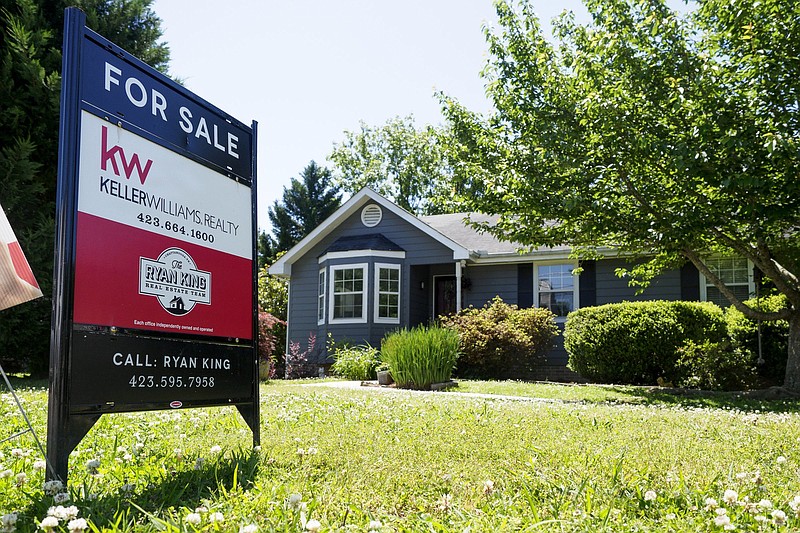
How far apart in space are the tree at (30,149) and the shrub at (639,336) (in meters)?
10.00

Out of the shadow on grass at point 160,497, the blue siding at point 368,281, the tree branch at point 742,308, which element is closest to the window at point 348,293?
the blue siding at point 368,281

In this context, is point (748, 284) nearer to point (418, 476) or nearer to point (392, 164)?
point (418, 476)

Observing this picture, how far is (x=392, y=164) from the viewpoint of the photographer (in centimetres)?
4066

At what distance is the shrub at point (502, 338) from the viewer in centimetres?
1407

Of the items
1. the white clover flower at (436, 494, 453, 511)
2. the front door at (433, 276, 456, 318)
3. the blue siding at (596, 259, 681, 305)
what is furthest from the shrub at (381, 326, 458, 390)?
the white clover flower at (436, 494, 453, 511)

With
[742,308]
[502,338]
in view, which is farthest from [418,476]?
[502,338]

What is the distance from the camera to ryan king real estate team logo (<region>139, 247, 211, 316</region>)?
11.5ft

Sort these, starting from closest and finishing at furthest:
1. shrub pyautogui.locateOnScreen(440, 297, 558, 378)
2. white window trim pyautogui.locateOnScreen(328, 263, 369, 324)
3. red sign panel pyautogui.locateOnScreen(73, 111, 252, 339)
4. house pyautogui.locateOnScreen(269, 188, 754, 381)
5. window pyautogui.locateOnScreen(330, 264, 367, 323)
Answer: red sign panel pyautogui.locateOnScreen(73, 111, 252, 339), shrub pyautogui.locateOnScreen(440, 297, 558, 378), house pyautogui.locateOnScreen(269, 188, 754, 381), white window trim pyautogui.locateOnScreen(328, 263, 369, 324), window pyautogui.locateOnScreen(330, 264, 367, 323)

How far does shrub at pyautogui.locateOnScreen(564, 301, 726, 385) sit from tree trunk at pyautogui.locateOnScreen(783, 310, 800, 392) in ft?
7.14

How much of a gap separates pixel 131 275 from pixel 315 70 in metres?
17.3

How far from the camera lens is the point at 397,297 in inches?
668

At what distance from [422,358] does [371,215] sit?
7171mm

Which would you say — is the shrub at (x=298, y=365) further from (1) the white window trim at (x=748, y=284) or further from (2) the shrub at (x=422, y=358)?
(1) the white window trim at (x=748, y=284)

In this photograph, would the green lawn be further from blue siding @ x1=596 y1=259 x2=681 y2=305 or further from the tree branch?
blue siding @ x1=596 y1=259 x2=681 y2=305
